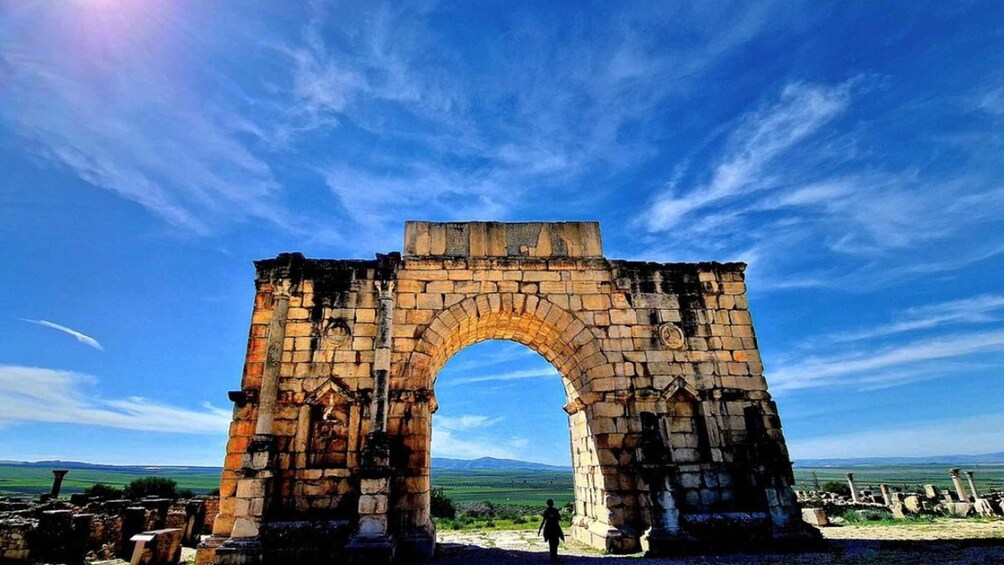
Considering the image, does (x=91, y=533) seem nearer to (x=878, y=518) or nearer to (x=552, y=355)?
(x=552, y=355)

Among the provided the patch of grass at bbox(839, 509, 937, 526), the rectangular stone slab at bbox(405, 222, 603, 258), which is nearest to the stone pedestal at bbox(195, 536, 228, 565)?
the rectangular stone slab at bbox(405, 222, 603, 258)

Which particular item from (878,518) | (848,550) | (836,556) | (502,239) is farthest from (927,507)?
(502,239)

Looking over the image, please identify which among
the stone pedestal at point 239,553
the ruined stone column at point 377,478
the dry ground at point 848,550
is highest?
the ruined stone column at point 377,478

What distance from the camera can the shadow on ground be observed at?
24.3ft

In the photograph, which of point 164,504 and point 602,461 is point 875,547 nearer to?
point 602,461

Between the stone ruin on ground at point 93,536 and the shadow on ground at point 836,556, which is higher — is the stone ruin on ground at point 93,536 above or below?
above

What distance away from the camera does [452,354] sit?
11953 mm

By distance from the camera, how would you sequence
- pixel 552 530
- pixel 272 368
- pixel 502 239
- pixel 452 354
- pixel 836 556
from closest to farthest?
pixel 836 556, pixel 552 530, pixel 272 368, pixel 502 239, pixel 452 354

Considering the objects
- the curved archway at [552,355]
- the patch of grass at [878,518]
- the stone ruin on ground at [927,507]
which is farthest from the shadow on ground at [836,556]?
the patch of grass at [878,518]

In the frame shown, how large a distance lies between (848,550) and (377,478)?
858 centimetres

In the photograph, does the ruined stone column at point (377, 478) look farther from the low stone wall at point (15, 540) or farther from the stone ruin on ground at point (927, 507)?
the stone ruin on ground at point (927, 507)

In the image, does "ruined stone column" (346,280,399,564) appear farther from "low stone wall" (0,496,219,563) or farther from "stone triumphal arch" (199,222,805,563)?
"low stone wall" (0,496,219,563)

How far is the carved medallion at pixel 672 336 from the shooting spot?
10.5 meters

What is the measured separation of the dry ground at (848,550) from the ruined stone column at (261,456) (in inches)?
132
